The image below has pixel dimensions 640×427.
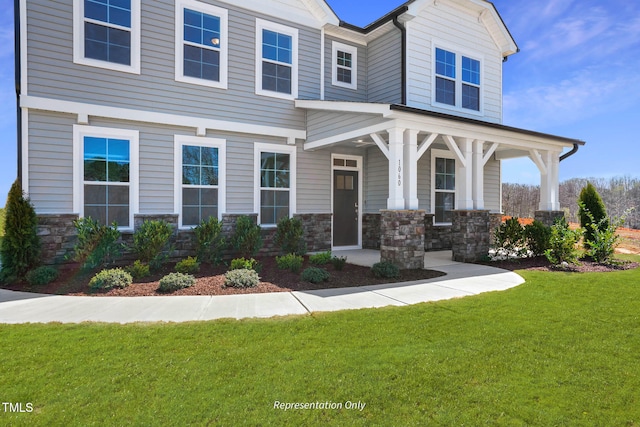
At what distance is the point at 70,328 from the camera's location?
4.02m

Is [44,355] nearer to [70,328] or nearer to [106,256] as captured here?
[70,328]

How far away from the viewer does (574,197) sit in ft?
78.0

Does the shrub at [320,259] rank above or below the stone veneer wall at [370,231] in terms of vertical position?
below

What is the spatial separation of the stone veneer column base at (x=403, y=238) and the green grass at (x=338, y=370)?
2836mm

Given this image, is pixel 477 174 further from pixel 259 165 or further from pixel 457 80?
pixel 259 165

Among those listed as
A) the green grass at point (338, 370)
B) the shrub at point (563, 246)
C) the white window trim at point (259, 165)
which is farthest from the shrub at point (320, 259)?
the shrub at point (563, 246)

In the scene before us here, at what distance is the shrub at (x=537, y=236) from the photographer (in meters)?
9.18

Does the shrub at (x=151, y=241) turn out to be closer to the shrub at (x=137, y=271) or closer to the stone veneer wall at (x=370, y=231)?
the shrub at (x=137, y=271)

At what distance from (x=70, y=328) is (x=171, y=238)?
4121 millimetres

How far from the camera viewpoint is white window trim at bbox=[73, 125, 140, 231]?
7211 mm

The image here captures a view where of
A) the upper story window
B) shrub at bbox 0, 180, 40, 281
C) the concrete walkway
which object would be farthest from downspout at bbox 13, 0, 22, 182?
the upper story window

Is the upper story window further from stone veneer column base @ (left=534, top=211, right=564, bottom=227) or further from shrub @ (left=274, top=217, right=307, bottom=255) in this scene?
shrub @ (left=274, top=217, right=307, bottom=255)

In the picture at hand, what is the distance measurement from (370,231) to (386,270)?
14.0 feet

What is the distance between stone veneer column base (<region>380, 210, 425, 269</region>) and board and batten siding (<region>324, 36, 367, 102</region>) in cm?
454
